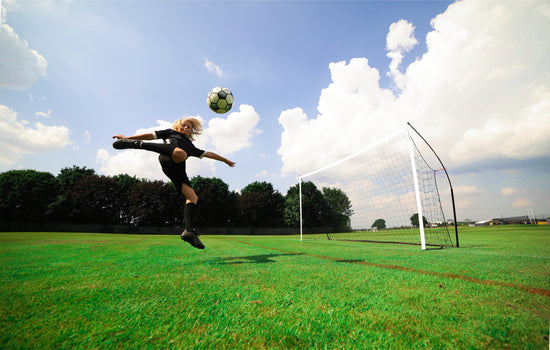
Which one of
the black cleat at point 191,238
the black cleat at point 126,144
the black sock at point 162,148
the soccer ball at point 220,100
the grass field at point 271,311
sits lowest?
the grass field at point 271,311

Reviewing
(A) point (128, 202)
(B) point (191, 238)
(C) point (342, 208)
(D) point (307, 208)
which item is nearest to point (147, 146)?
(B) point (191, 238)

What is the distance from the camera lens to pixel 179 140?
4.53 m

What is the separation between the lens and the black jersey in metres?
4.50

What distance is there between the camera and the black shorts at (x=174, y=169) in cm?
428

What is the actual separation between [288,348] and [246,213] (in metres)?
51.8

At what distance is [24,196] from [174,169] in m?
57.4

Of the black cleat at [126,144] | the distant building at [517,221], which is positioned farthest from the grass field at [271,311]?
the distant building at [517,221]

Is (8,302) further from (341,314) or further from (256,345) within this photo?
(341,314)

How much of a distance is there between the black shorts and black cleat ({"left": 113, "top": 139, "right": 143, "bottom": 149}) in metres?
0.48

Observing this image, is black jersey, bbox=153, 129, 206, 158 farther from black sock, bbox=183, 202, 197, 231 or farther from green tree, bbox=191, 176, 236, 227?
→ green tree, bbox=191, 176, 236, 227

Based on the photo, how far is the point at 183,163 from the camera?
445cm

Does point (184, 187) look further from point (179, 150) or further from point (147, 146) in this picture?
point (147, 146)

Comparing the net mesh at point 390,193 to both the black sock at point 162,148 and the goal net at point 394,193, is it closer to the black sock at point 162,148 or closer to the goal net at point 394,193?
the goal net at point 394,193

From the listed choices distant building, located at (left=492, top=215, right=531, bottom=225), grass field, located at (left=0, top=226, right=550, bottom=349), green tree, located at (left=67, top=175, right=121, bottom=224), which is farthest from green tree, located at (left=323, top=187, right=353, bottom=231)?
distant building, located at (left=492, top=215, right=531, bottom=225)
